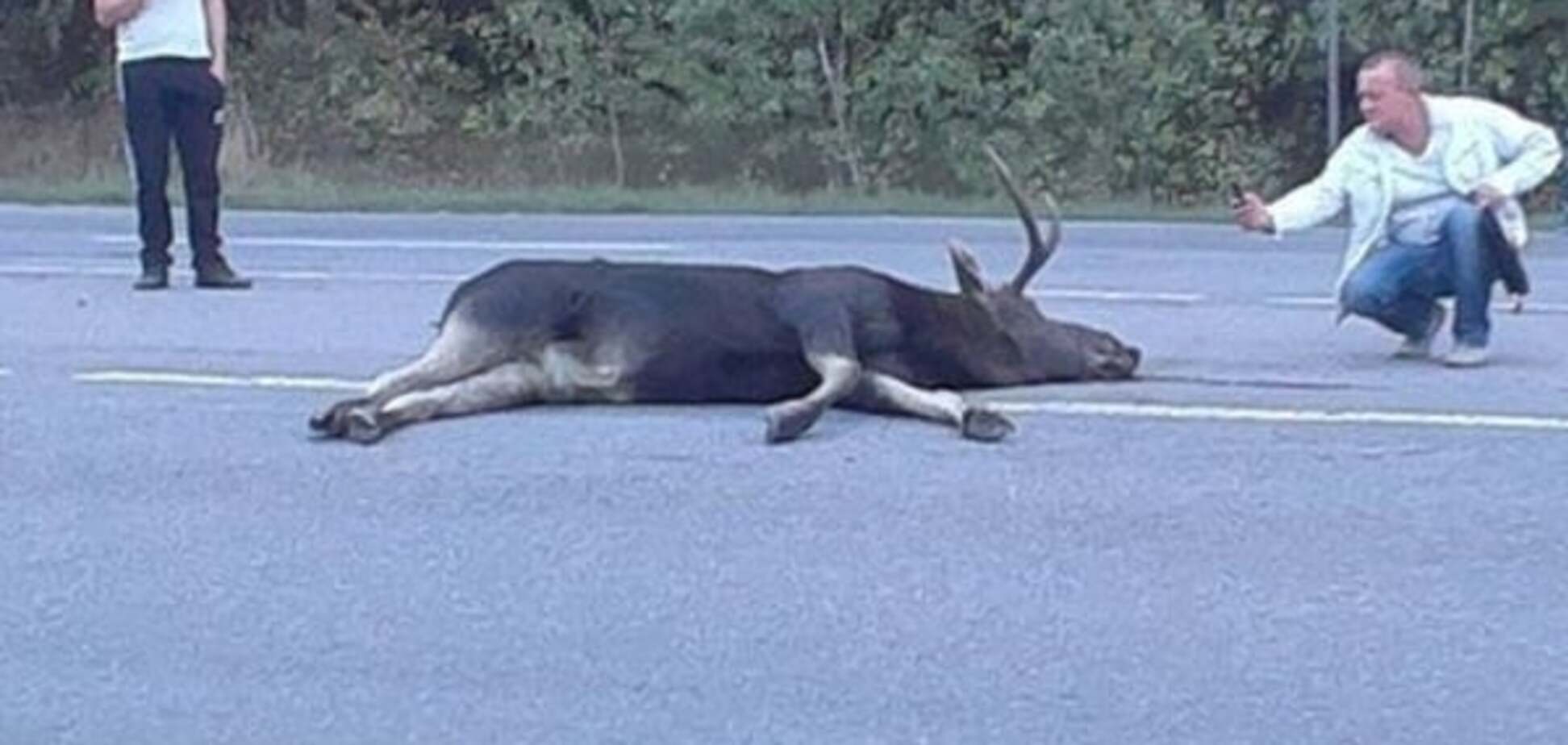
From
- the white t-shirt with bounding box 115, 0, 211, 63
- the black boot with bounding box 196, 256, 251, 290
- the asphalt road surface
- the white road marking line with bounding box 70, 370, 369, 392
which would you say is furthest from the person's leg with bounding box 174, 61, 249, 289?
the white road marking line with bounding box 70, 370, 369, 392

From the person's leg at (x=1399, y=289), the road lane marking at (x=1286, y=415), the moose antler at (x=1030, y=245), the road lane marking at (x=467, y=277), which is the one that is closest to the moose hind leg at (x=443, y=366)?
the road lane marking at (x=1286, y=415)

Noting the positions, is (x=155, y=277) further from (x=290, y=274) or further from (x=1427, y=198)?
(x=1427, y=198)

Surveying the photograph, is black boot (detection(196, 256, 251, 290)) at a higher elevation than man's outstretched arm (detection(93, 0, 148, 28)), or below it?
below

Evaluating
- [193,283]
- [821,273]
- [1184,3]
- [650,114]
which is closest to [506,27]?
[650,114]

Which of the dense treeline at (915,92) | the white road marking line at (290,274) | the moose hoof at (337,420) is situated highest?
the moose hoof at (337,420)

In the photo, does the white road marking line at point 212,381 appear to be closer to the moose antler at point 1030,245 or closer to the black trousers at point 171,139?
the moose antler at point 1030,245

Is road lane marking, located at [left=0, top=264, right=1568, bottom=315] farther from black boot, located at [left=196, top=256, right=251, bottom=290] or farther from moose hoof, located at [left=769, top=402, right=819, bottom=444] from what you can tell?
moose hoof, located at [left=769, top=402, right=819, bottom=444]

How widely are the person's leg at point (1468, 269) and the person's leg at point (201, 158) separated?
5647mm

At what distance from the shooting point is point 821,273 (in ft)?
33.7

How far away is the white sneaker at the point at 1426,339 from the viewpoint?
470 inches

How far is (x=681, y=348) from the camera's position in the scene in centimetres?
1019

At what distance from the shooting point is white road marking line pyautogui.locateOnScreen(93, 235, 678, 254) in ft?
65.0

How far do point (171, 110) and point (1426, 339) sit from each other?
18.5 feet

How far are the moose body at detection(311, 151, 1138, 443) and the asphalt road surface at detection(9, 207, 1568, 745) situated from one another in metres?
0.09
